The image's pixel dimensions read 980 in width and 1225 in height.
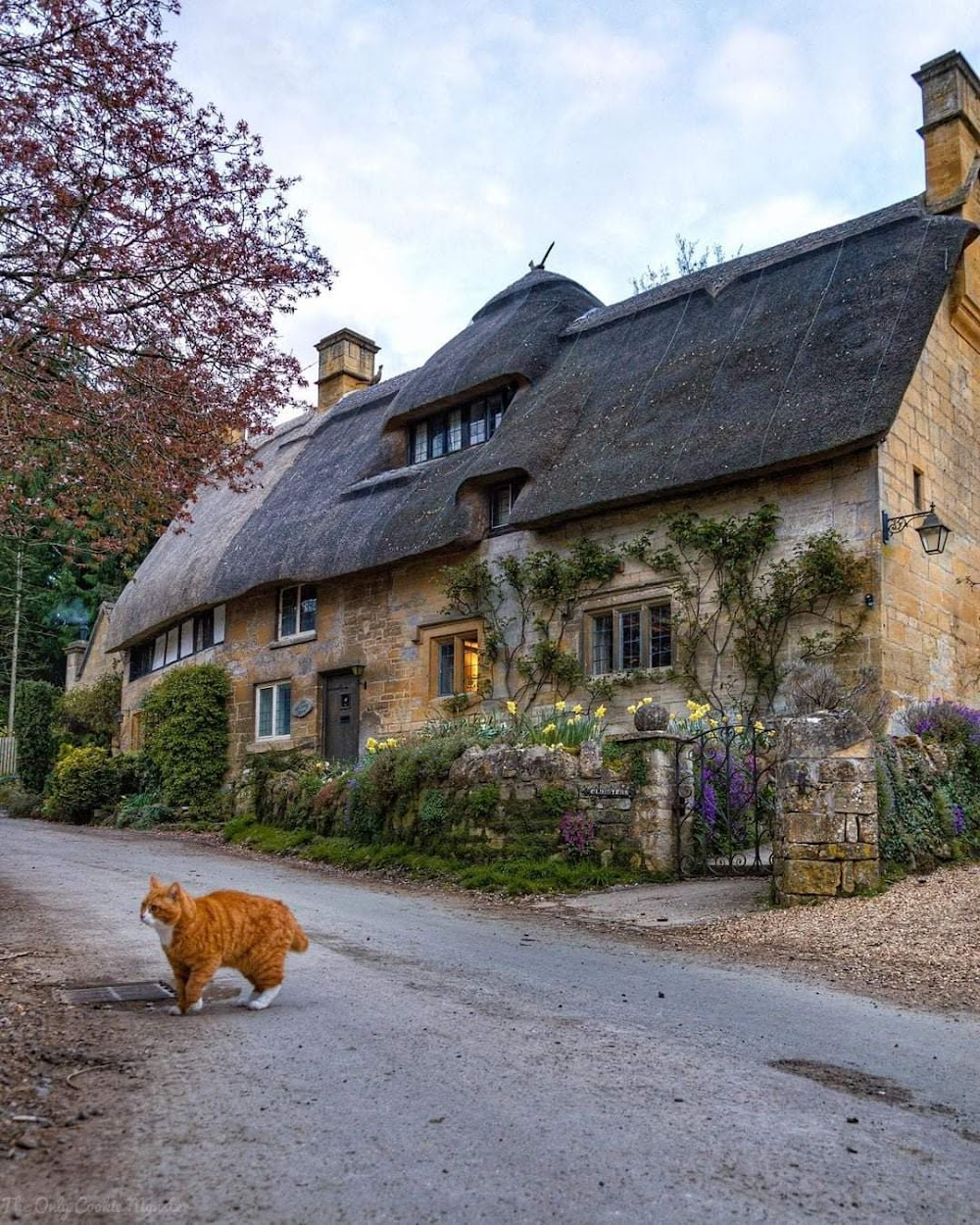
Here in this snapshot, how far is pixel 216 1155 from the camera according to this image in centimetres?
334

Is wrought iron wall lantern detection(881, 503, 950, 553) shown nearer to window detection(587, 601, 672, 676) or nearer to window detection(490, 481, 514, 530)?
window detection(587, 601, 672, 676)

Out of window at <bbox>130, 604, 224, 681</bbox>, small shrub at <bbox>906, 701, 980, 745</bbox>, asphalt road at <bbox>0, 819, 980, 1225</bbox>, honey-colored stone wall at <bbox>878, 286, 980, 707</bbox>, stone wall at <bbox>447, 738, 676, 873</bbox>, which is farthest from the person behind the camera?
window at <bbox>130, 604, 224, 681</bbox>

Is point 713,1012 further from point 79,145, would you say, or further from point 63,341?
point 79,145

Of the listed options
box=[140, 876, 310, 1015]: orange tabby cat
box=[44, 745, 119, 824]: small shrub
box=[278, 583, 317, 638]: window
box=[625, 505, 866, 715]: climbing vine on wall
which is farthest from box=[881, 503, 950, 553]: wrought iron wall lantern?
box=[44, 745, 119, 824]: small shrub

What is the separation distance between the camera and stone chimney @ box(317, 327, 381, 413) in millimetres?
28938

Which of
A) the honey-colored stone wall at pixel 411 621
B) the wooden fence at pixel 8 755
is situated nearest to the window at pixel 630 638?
the honey-colored stone wall at pixel 411 621

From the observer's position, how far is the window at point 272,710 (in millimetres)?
21891

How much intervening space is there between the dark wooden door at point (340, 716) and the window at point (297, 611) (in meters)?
1.42

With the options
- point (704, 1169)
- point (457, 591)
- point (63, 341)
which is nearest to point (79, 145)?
point (63, 341)

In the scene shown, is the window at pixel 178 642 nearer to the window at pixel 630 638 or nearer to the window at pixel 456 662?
the window at pixel 456 662

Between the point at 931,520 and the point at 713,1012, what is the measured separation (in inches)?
358

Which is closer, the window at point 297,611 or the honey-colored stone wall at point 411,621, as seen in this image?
the honey-colored stone wall at point 411,621

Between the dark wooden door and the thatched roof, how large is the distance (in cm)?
214

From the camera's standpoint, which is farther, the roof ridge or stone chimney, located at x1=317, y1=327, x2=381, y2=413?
stone chimney, located at x1=317, y1=327, x2=381, y2=413
